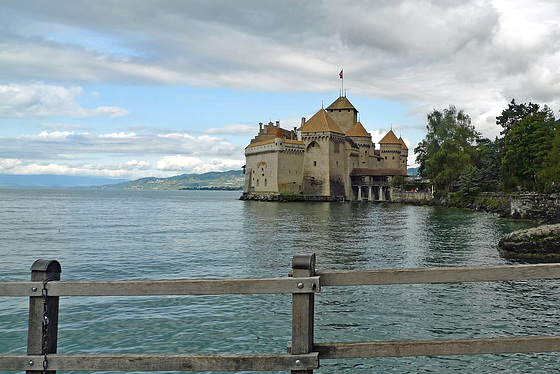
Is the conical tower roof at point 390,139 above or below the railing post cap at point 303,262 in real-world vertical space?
above

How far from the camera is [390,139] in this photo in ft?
323

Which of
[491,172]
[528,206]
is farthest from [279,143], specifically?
[528,206]

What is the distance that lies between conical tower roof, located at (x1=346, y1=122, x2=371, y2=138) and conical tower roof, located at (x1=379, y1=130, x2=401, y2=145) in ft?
19.3

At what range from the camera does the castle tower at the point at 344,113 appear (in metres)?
98.6

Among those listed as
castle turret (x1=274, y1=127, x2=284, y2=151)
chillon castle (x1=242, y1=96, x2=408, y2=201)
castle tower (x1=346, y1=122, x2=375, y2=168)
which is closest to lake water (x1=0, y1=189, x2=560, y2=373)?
castle turret (x1=274, y1=127, x2=284, y2=151)

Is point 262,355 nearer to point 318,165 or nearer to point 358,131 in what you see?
point 318,165

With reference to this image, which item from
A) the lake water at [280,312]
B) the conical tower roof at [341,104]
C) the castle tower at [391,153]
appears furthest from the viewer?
the conical tower roof at [341,104]

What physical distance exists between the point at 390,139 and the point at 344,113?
11.5 metres

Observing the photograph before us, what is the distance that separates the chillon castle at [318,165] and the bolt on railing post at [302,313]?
8025 cm

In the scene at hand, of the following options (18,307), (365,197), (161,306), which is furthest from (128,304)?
(365,197)

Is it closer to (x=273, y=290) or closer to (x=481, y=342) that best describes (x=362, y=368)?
(x=481, y=342)

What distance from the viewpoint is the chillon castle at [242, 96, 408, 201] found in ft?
278

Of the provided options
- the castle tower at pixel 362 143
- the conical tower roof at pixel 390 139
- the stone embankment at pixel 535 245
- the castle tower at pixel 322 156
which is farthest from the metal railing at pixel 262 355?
the conical tower roof at pixel 390 139

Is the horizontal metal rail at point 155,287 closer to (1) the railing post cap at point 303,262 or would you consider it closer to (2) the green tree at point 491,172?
(1) the railing post cap at point 303,262
